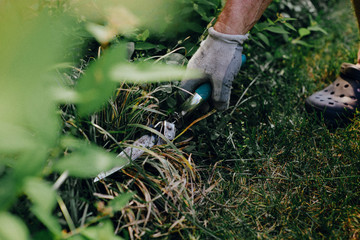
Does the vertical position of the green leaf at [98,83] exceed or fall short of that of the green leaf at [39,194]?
it exceeds it

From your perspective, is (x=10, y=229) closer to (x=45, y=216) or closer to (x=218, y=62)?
(x=45, y=216)

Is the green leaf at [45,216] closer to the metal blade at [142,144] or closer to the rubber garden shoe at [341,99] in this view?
the metal blade at [142,144]

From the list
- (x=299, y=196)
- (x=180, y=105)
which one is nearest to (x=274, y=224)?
(x=299, y=196)

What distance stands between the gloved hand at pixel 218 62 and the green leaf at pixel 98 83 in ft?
3.13

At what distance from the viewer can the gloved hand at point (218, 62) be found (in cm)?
141

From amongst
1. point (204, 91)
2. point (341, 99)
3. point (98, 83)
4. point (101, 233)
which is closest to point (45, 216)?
point (101, 233)

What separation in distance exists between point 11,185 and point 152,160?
2.42ft

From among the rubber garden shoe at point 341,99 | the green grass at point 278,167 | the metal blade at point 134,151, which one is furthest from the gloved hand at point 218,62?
the rubber garden shoe at point 341,99

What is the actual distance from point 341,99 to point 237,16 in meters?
0.85

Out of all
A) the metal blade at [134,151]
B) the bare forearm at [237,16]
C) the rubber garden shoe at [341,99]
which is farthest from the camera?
the rubber garden shoe at [341,99]

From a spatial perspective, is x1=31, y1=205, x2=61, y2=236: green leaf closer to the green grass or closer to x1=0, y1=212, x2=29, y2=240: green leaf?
x1=0, y1=212, x2=29, y2=240: green leaf

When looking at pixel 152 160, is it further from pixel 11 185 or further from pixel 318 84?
pixel 318 84

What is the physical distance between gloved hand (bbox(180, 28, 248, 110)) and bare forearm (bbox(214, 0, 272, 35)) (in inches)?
1.5

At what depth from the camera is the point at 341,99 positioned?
173 centimetres
